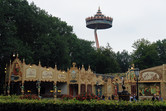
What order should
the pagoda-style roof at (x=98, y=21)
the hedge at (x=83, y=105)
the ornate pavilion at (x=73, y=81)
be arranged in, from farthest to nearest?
the pagoda-style roof at (x=98, y=21)
the ornate pavilion at (x=73, y=81)
the hedge at (x=83, y=105)

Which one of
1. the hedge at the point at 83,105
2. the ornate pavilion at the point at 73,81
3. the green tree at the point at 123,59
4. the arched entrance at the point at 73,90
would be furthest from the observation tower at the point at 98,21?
the hedge at the point at 83,105

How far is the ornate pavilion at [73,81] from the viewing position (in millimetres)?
33438

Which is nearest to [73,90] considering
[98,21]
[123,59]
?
[98,21]

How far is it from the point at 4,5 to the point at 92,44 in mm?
48054

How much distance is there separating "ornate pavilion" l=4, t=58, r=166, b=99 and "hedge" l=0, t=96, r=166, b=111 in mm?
16112

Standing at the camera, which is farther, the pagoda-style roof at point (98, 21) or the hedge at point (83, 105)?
the pagoda-style roof at point (98, 21)

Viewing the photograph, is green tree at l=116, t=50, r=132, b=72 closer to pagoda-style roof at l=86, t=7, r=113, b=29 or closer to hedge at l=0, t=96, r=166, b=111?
pagoda-style roof at l=86, t=7, r=113, b=29

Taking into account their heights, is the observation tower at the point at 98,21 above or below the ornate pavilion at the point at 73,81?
above

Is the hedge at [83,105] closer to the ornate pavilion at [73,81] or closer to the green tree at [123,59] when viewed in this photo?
the ornate pavilion at [73,81]

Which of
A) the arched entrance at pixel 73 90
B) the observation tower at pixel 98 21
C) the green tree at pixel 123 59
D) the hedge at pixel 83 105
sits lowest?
the arched entrance at pixel 73 90

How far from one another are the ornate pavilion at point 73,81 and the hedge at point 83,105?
16112 mm

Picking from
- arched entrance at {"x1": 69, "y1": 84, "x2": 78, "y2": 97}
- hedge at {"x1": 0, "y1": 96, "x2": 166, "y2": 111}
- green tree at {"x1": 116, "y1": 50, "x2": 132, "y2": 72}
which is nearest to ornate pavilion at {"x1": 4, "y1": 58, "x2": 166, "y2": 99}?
arched entrance at {"x1": 69, "y1": 84, "x2": 78, "y2": 97}

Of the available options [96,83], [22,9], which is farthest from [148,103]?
[22,9]

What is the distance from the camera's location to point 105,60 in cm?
6750
